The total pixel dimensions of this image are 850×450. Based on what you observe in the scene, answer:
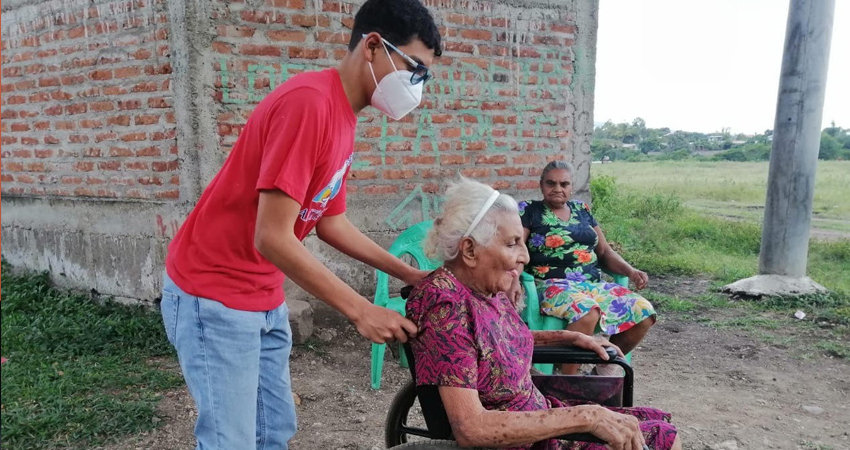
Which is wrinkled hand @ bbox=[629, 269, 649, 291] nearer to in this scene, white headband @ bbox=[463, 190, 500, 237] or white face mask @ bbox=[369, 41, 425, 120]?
white headband @ bbox=[463, 190, 500, 237]

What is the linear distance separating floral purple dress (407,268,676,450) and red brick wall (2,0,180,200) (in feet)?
9.68

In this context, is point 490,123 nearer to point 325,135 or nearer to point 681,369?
point 681,369

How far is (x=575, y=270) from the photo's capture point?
4.14 meters

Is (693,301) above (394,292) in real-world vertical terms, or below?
below

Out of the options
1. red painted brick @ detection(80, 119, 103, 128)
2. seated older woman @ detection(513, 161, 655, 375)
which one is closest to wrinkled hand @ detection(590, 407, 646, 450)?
seated older woman @ detection(513, 161, 655, 375)

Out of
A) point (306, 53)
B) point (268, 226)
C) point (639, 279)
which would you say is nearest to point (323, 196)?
point (268, 226)

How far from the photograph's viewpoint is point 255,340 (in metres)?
1.87

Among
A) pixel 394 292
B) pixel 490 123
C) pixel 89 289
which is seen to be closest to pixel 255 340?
pixel 394 292

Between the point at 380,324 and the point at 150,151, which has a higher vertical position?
the point at 150,151

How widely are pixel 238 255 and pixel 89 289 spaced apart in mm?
3883

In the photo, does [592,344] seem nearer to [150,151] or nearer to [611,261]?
[611,261]

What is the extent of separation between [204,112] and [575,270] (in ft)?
8.41

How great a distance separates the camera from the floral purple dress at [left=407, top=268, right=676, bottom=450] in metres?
1.86

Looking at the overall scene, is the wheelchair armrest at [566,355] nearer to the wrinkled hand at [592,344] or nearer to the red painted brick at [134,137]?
the wrinkled hand at [592,344]
